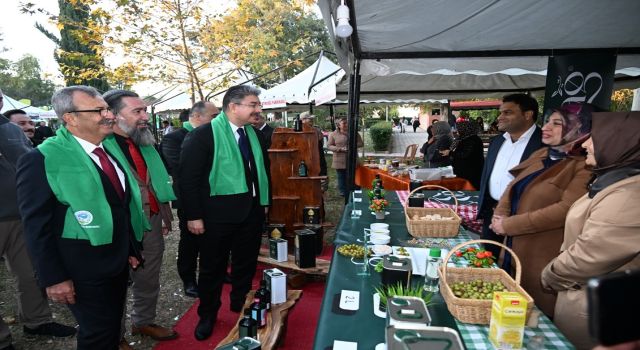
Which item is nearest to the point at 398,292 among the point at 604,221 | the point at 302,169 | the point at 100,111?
the point at 604,221

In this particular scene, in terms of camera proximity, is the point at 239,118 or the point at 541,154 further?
the point at 239,118

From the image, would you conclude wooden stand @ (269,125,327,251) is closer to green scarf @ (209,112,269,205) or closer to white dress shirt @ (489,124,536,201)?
green scarf @ (209,112,269,205)

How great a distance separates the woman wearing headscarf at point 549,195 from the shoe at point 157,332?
2594 mm

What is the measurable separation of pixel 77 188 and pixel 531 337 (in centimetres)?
211

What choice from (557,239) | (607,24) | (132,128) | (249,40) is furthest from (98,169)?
(249,40)

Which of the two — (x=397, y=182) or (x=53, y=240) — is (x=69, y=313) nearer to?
(x=53, y=240)

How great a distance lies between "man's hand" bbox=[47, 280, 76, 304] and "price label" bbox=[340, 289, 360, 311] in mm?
1360

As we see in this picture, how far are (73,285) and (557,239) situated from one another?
8.91ft

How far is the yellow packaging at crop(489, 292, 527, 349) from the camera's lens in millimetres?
1241

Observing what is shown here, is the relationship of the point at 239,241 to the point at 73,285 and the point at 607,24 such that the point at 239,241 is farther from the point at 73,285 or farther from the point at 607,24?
the point at 607,24

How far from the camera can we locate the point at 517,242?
7.39 ft

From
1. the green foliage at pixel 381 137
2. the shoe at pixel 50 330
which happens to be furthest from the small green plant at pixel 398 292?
the green foliage at pixel 381 137

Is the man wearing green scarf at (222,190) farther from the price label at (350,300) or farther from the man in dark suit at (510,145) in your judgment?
the man in dark suit at (510,145)

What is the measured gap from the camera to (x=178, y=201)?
343cm
